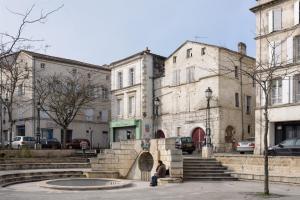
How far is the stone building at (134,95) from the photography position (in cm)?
4759

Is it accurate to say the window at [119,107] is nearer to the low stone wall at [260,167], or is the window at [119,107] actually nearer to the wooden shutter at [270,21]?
the wooden shutter at [270,21]

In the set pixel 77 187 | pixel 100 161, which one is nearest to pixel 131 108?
pixel 100 161

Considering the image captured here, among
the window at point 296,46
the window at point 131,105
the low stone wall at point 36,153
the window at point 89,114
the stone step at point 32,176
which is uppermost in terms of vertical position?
the window at point 296,46

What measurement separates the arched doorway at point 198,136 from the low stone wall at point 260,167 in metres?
16.5

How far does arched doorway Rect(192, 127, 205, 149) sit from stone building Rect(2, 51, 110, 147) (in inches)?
706

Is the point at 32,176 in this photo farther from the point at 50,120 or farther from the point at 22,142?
the point at 50,120

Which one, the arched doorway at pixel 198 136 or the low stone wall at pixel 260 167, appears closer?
the low stone wall at pixel 260 167

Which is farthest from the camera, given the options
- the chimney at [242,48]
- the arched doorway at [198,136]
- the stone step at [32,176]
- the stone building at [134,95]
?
the stone building at [134,95]

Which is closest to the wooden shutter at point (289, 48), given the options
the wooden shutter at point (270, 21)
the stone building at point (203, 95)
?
the wooden shutter at point (270, 21)

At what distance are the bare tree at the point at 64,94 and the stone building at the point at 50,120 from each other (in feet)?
4.05

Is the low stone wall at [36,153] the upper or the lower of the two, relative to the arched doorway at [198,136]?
lower

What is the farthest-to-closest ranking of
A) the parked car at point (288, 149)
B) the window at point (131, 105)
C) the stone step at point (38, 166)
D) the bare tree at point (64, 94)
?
the window at point (131, 105) < the bare tree at point (64, 94) < the stone step at point (38, 166) < the parked car at point (288, 149)

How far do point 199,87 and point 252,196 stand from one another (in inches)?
1057

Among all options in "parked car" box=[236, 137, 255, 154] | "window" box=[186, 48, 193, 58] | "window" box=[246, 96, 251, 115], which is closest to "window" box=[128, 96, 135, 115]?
"window" box=[186, 48, 193, 58]
